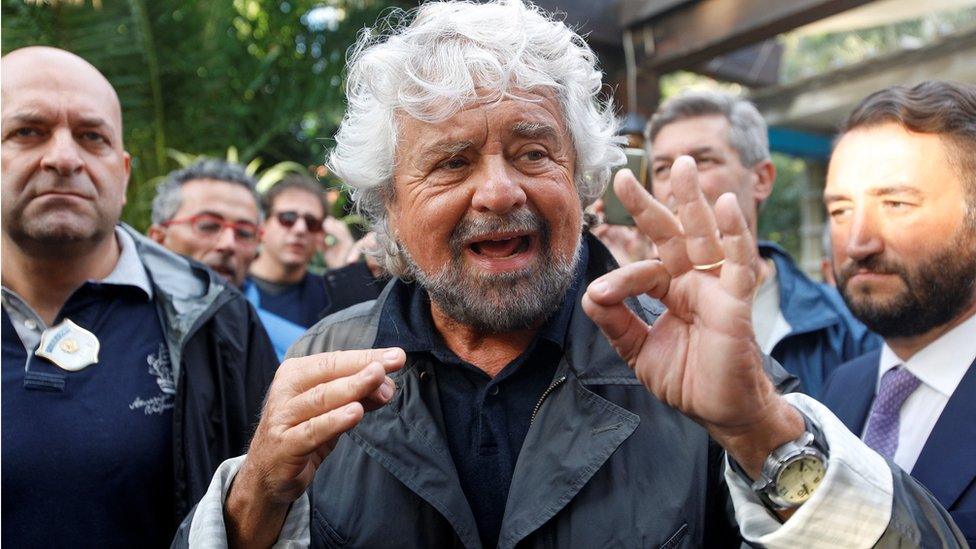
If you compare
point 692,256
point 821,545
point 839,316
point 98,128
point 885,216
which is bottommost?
point 839,316

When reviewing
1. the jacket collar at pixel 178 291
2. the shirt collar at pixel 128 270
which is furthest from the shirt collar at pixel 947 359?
the shirt collar at pixel 128 270

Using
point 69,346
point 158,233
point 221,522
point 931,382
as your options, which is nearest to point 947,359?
point 931,382

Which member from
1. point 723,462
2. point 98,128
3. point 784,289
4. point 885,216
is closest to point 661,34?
point 784,289

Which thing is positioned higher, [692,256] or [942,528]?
[692,256]

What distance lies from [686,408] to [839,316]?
6.53 feet

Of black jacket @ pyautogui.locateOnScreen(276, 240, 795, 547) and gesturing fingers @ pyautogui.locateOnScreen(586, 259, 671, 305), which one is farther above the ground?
gesturing fingers @ pyautogui.locateOnScreen(586, 259, 671, 305)

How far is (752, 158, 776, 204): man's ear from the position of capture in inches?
142

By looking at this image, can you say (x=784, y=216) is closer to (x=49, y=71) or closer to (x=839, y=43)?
(x=839, y=43)

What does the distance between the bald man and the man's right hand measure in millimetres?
734

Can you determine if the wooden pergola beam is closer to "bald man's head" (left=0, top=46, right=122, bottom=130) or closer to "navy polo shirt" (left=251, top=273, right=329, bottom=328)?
"navy polo shirt" (left=251, top=273, right=329, bottom=328)

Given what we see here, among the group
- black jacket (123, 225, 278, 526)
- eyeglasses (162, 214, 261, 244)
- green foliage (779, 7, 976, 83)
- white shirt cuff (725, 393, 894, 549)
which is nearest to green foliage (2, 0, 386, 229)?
eyeglasses (162, 214, 261, 244)

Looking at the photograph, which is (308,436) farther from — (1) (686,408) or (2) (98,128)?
(2) (98,128)

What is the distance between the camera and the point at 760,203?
3.81 metres

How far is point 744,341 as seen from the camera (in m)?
1.31
